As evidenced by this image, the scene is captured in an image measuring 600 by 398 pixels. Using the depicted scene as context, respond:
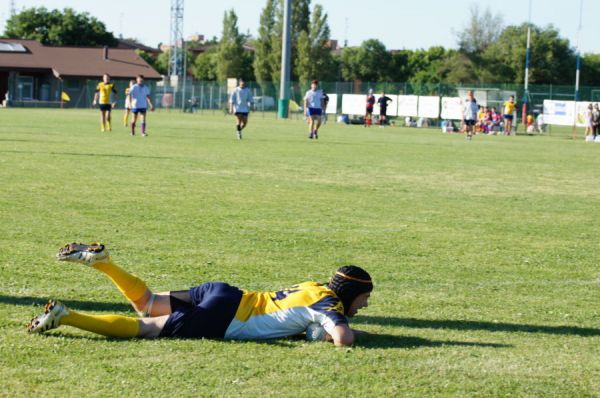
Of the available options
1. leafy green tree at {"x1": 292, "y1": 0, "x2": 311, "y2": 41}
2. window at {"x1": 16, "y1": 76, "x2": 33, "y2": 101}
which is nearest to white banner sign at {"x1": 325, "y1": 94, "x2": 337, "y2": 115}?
window at {"x1": 16, "y1": 76, "x2": 33, "y2": 101}

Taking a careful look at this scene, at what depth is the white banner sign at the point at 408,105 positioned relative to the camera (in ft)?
189

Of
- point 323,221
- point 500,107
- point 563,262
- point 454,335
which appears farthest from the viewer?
point 500,107

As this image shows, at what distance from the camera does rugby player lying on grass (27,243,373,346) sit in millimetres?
6348

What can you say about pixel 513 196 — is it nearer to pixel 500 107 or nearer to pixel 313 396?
pixel 313 396

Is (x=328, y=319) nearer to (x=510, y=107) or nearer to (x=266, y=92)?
(x=510, y=107)

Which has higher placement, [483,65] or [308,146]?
[483,65]

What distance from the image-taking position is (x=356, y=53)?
381ft

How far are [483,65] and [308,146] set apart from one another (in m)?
71.9

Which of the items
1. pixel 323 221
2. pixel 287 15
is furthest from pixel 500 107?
pixel 323 221

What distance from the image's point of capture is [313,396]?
5.32m

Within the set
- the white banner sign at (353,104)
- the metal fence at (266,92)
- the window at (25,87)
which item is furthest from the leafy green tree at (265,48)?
the white banner sign at (353,104)

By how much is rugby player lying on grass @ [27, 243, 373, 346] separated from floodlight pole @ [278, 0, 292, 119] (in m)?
51.0

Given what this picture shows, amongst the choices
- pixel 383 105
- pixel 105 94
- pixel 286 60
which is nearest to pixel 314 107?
pixel 105 94

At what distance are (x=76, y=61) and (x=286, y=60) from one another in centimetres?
3669
